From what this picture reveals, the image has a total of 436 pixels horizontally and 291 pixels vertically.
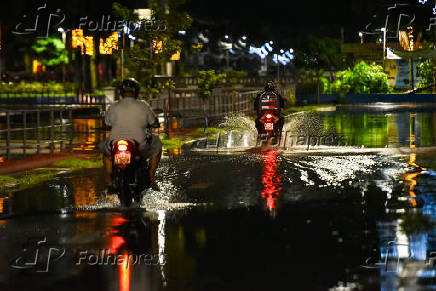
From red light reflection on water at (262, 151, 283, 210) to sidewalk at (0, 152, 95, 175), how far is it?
438 centimetres

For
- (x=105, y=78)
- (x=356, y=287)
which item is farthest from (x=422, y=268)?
(x=105, y=78)

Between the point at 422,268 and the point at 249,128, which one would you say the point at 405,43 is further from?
the point at 422,268

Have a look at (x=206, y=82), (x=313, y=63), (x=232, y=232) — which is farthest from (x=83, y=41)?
(x=232, y=232)

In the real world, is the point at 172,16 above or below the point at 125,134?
above

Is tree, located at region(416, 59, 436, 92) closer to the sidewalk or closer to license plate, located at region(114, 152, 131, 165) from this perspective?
the sidewalk

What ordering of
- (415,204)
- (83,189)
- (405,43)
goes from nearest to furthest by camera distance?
(415,204) → (83,189) → (405,43)

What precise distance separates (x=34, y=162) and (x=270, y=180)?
20.8 feet

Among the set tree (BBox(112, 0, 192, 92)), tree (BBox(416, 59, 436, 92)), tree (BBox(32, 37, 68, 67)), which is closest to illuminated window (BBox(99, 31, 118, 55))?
tree (BBox(112, 0, 192, 92))

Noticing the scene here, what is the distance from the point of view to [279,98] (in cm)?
2400

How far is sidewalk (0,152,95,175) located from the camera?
723 inches

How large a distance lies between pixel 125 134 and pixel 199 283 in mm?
5164

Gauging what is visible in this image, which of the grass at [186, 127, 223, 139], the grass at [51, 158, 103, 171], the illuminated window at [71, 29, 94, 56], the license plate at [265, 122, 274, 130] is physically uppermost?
the illuminated window at [71, 29, 94, 56]

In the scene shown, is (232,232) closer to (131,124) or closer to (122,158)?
(122,158)

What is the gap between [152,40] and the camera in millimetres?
27078
